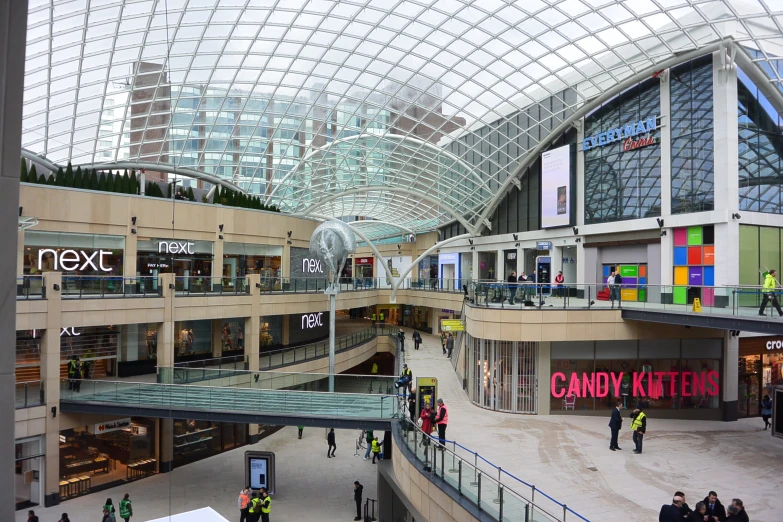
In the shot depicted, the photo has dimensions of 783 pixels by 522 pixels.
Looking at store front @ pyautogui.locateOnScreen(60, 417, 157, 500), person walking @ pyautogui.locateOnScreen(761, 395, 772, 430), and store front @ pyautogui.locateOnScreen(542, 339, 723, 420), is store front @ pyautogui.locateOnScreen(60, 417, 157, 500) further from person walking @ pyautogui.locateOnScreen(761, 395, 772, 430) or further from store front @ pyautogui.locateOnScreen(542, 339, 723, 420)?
person walking @ pyautogui.locateOnScreen(761, 395, 772, 430)

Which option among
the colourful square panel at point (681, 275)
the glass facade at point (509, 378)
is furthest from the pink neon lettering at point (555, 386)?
the colourful square panel at point (681, 275)

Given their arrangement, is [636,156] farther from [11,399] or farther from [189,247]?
[11,399]

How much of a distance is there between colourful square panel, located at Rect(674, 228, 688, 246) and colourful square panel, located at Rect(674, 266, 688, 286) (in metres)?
1.38

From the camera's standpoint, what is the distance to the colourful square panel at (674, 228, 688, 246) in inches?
1175

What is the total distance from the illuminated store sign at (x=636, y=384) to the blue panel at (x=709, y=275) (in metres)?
5.05

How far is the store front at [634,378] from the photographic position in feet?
82.7

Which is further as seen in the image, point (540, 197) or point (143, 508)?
point (540, 197)

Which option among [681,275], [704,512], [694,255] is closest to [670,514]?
[704,512]

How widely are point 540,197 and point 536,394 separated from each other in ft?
77.1

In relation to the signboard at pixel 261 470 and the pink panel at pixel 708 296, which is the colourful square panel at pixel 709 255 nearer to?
the pink panel at pixel 708 296

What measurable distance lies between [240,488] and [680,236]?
89.7ft

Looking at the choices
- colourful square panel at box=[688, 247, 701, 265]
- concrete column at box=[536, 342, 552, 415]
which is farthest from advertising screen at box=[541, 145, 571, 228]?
concrete column at box=[536, 342, 552, 415]

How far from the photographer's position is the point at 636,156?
33656 millimetres

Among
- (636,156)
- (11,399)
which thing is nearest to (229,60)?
(636,156)
